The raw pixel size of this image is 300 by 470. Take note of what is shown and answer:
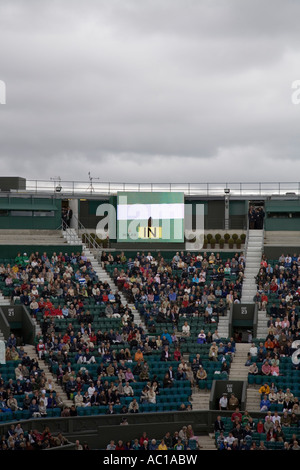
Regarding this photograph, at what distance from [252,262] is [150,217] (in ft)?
27.5

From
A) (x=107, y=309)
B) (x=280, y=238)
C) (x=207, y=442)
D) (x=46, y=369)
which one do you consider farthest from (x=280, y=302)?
(x=46, y=369)

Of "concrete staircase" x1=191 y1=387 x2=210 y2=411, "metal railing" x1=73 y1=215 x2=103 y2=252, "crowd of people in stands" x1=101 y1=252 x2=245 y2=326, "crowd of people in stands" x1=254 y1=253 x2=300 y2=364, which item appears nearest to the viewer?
"concrete staircase" x1=191 y1=387 x2=210 y2=411

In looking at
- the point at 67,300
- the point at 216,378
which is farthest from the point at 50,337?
the point at 216,378

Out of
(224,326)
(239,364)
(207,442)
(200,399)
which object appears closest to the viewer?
(207,442)

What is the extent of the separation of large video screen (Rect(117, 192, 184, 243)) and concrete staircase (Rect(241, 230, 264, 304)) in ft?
15.0

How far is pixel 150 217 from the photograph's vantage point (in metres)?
61.8

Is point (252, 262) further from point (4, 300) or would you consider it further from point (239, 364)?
point (4, 300)

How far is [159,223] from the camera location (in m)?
61.7

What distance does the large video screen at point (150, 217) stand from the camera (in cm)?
6144

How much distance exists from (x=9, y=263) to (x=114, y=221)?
9.63 metres

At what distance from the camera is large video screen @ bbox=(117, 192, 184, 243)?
2419 inches

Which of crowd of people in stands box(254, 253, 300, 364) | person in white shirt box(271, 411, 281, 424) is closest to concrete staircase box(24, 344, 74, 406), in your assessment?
person in white shirt box(271, 411, 281, 424)

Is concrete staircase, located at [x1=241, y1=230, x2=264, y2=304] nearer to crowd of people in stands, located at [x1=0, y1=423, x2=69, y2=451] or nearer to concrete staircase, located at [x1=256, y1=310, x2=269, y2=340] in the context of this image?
concrete staircase, located at [x1=256, y1=310, x2=269, y2=340]

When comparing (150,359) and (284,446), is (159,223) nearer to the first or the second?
(150,359)
